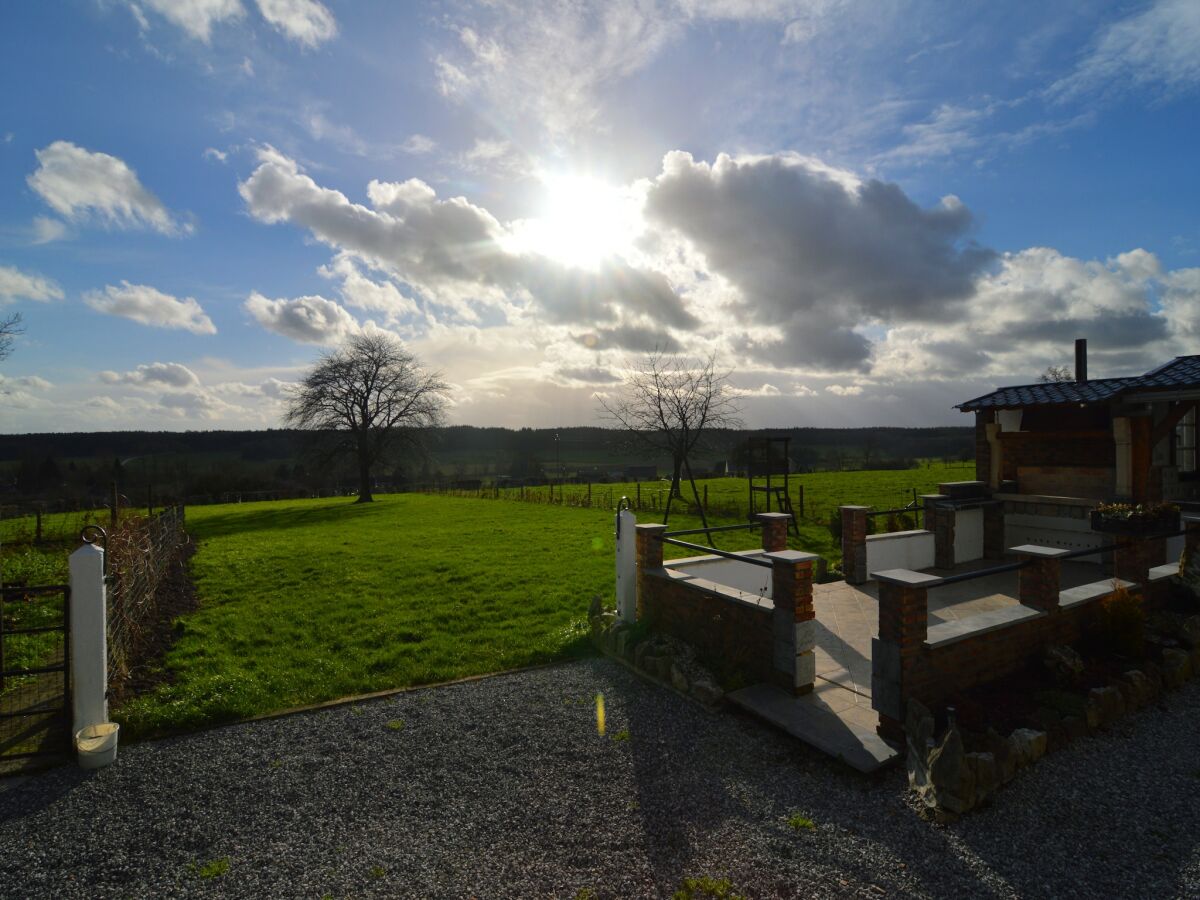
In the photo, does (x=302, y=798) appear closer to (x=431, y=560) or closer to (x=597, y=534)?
(x=431, y=560)

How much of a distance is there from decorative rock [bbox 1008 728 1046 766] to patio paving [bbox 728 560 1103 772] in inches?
35.5

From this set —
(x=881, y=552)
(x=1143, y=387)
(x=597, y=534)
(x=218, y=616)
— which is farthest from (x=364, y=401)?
(x=1143, y=387)

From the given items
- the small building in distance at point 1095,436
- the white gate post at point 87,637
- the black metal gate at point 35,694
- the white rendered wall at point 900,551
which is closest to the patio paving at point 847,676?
the white rendered wall at point 900,551

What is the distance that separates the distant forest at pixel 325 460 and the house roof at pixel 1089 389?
10447 millimetres

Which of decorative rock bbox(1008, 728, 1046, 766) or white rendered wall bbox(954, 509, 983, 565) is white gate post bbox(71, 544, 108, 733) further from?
white rendered wall bbox(954, 509, 983, 565)

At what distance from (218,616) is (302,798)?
657cm

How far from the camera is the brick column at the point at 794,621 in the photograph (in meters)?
5.89

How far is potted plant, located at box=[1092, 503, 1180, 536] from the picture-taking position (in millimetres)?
7801

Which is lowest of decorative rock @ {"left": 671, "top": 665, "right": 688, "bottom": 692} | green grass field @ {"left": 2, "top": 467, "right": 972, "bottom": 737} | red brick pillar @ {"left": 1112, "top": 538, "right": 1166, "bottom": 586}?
green grass field @ {"left": 2, "top": 467, "right": 972, "bottom": 737}

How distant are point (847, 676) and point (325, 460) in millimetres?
36093

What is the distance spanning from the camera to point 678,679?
655 centimetres

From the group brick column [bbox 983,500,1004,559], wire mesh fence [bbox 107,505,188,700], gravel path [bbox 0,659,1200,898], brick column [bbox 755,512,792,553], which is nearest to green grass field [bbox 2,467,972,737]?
wire mesh fence [bbox 107,505,188,700]

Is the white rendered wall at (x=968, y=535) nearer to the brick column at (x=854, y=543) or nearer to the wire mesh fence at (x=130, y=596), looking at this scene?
the brick column at (x=854, y=543)

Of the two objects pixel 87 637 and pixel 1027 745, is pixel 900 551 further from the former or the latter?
pixel 87 637
